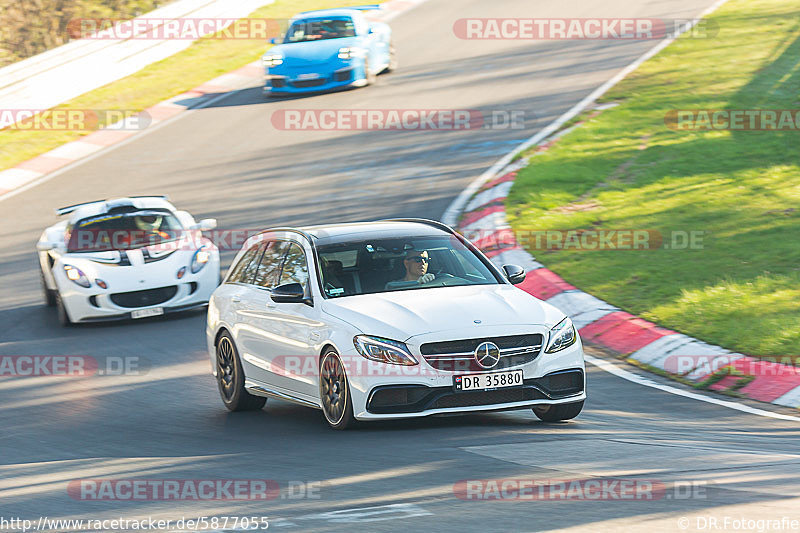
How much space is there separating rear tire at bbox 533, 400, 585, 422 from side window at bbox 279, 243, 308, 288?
210 cm

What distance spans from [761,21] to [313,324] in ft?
76.1

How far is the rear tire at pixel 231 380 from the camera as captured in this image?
10469 mm

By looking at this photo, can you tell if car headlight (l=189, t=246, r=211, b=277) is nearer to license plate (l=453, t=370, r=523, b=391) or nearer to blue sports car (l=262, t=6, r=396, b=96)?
license plate (l=453, t=370, r=523, b=391)

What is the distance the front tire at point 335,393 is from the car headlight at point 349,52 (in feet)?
59.3

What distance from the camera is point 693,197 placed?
16.9 m

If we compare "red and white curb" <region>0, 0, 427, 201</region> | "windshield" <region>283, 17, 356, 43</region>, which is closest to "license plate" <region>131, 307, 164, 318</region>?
"red and white curb" <region>0, 0, 427, 201</region>

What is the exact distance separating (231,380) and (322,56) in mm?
16774

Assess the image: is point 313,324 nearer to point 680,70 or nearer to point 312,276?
point 312,276

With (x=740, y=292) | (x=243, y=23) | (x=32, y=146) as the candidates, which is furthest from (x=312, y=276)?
(x=243, y=23)

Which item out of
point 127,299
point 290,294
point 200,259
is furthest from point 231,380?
point 200,259

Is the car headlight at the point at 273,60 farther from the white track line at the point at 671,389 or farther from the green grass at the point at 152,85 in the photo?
the white track line at the point at 671,389

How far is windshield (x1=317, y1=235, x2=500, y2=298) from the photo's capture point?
9602mm

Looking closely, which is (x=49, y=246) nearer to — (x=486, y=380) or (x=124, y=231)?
(x=124, y=231)

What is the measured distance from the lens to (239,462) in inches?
328
